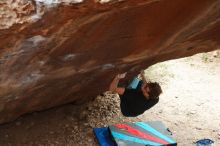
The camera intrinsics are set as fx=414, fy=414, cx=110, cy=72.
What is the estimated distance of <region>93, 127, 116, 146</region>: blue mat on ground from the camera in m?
2.98

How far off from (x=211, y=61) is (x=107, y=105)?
64.6 inches

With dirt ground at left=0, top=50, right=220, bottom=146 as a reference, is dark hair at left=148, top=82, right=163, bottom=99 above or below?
above

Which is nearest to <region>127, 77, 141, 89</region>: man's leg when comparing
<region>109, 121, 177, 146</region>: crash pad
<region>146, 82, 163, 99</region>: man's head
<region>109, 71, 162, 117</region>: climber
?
<region>109, 71, 162, 117</region>: climber

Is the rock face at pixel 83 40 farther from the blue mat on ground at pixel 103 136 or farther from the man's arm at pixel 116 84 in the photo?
the blue mat on ground at pixel 103 136

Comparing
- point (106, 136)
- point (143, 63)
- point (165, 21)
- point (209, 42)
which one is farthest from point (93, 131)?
point (165, 21)

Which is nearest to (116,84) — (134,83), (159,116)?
(134,83)

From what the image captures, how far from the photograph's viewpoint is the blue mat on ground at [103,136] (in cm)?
298

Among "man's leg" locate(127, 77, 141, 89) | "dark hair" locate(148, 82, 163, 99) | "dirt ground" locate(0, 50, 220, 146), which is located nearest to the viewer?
"dark hair" locate(148, 82, 163, 99)

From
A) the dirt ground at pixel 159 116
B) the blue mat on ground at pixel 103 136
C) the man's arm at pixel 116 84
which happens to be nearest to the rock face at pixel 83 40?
the man's arm at pixel 116 84

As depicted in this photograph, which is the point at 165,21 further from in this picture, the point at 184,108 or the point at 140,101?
the point at 184,108

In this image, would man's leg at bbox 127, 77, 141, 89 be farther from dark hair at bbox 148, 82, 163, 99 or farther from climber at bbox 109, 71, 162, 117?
dark hair at bbox 148, 82, 163, 99

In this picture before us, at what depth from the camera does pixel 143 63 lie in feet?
8.61

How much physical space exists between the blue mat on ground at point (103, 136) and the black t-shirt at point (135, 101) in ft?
1.06

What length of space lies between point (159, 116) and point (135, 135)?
0.45m
